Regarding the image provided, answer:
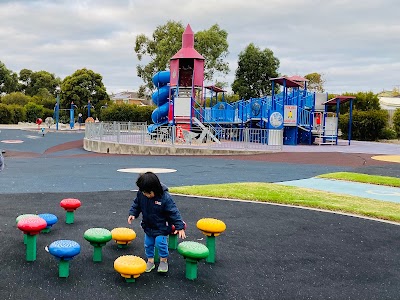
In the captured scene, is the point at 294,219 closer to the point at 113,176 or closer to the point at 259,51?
the point at 113,176

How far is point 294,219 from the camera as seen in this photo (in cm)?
761

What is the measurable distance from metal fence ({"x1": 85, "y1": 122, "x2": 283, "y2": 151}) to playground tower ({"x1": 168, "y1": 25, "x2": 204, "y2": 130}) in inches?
79.5

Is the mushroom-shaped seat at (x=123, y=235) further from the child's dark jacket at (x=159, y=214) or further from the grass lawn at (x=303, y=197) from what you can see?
the grass lawn at (x=303, y=197)

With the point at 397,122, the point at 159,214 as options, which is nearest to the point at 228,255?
the point at 159,214

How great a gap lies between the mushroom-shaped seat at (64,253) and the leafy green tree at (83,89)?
62257 millimetres

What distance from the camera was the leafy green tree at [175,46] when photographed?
1842 inches

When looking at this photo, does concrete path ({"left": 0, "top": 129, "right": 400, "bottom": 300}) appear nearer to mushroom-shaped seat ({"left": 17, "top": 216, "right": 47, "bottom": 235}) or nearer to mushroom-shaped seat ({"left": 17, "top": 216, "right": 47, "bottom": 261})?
mushroom-shaped seat ({"left": 17, "top": 216, "right": 47, "bottom": 261})

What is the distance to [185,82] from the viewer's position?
92.1ft

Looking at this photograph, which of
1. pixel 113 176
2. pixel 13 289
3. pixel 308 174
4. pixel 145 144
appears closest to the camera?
pixel 13 289

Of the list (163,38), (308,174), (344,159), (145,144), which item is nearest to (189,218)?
(308,174)

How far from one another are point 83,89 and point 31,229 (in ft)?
206

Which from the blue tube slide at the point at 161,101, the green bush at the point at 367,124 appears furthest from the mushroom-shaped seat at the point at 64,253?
the green bush at the point at 367,124

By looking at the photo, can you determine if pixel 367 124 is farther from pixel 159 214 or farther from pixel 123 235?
pixel 159 214

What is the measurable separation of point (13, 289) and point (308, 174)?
11429 mm
